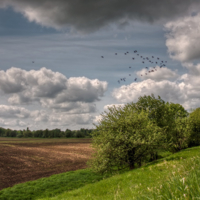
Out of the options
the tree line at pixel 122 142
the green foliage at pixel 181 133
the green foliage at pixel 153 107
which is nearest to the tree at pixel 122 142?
the tree line at pixel 122 142

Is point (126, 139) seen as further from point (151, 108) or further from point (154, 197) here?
point (154, 197)

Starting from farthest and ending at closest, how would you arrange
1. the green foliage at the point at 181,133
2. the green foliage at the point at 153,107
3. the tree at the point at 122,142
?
the green foliage at the point at 181,133 → the green foliage at the point at 153,107 → the tree at the point at 122,142

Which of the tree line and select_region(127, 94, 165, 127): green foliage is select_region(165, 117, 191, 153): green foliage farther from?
the tree line

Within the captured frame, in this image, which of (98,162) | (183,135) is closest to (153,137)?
(98,162)

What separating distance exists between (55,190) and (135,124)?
13.5 meters

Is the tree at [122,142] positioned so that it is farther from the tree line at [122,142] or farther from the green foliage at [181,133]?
the green foliage at [181,133]

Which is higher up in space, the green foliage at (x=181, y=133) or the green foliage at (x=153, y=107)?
the green foliage at (x=153, y=107)

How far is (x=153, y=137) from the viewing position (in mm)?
23750

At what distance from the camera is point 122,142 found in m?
22.8

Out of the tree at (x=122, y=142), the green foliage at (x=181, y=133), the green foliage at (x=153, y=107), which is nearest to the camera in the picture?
the tree at (x=122, y=142)

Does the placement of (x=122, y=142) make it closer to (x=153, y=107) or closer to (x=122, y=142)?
(x=122, y=142)

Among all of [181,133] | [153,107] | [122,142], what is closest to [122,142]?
[122,142]

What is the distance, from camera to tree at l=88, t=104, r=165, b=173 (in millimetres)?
22328

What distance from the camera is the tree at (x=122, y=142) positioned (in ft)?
73.3
